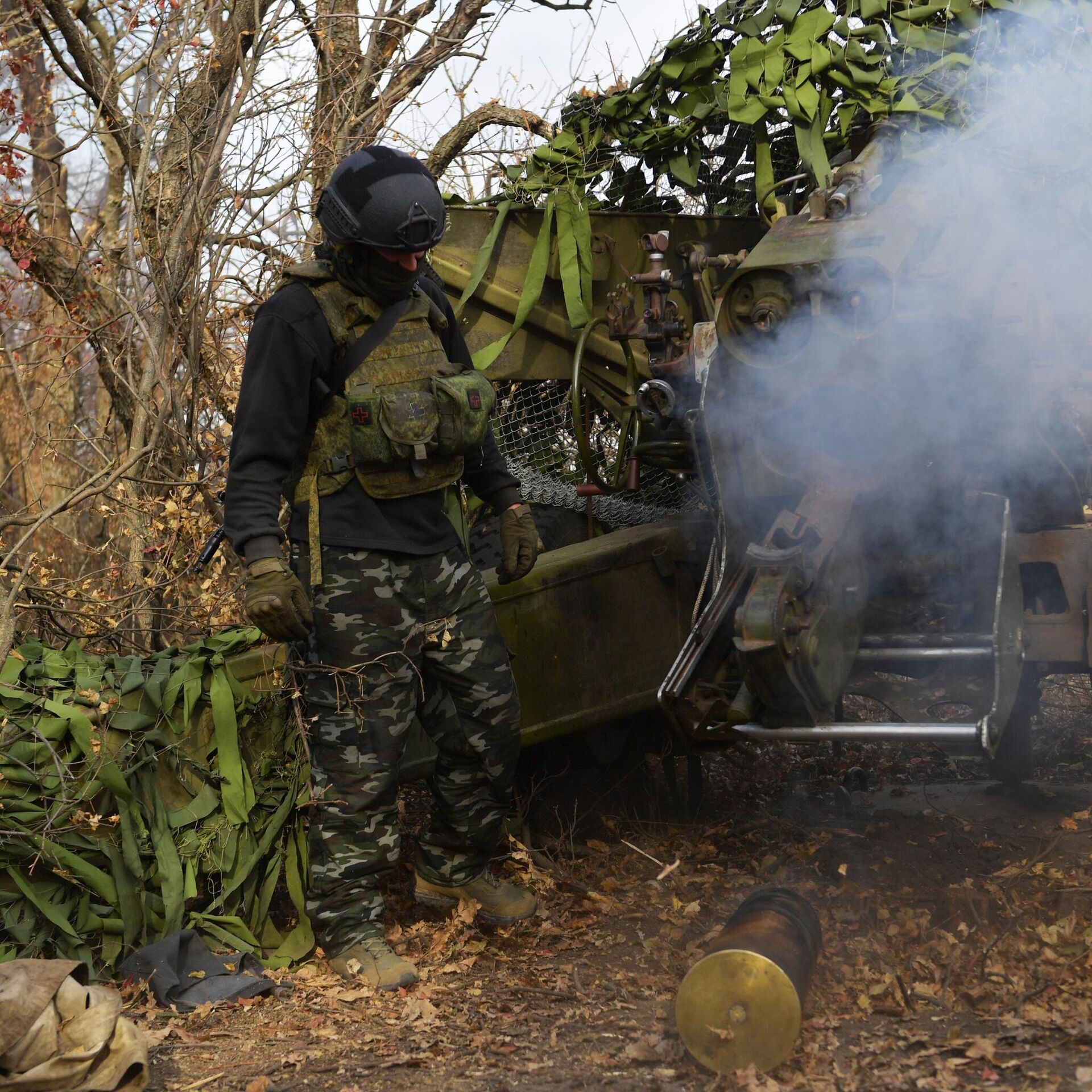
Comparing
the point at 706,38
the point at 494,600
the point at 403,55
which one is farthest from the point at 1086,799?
the point at 403,55

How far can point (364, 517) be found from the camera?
411cm

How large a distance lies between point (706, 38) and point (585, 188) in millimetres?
768

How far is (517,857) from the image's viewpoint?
15.8ft

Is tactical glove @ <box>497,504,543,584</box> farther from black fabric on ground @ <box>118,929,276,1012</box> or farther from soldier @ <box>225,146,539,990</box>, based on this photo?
black fabric on ground @ <box>118,929,276,1012</box>

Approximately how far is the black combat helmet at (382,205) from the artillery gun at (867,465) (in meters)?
0.80

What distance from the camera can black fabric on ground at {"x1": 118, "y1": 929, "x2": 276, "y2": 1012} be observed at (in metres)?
3.95

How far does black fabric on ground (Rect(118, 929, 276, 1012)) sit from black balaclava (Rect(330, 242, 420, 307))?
6.73 ft

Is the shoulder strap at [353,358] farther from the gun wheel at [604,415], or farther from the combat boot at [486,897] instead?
the combat boot at [486,897]

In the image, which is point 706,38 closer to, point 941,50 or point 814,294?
point 941,50

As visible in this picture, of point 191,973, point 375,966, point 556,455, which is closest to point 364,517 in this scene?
point 375,966

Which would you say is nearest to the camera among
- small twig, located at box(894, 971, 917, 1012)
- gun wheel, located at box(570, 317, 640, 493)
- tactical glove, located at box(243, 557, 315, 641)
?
small twig, located at box(894, 971, 917, 1012)

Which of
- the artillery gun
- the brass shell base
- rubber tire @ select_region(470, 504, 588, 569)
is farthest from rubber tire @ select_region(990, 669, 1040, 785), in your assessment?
the brass shell base

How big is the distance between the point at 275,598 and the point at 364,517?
1.39ft

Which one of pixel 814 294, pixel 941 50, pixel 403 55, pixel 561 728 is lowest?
pixel 561 728
